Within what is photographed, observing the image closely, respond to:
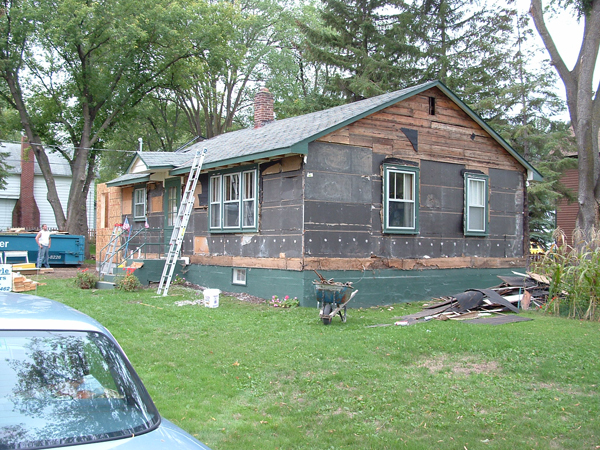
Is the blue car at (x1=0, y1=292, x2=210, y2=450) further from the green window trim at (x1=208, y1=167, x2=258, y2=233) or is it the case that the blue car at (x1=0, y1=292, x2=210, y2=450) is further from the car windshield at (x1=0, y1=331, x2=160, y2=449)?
the green window trim at (x1=208, y1=167, x2=258, y2=233)

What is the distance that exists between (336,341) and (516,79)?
25629 millimetres

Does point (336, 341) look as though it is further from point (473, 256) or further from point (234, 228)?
point (473, 256)

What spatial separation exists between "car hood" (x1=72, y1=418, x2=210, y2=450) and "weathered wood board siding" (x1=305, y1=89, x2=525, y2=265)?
31.4 feet

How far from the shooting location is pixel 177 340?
880 cm

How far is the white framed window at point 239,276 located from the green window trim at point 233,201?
1.06 meters

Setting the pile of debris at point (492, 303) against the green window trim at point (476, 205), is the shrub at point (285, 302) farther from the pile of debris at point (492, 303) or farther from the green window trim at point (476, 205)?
the green window trim at point (476, 205)

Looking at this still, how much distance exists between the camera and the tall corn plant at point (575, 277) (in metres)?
10.5


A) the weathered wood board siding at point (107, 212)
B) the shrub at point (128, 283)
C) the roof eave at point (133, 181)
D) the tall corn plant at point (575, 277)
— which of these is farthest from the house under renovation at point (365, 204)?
the weathered wood board siding at point (107, 212)

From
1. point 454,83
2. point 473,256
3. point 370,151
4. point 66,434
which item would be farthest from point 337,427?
point 454,83

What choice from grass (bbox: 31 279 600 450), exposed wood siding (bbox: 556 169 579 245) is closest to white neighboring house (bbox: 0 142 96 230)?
exposed wood siding (bbox: 556 169 579 245)

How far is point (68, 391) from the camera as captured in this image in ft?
10.0

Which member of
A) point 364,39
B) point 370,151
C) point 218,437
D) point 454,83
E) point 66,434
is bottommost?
point 218,437

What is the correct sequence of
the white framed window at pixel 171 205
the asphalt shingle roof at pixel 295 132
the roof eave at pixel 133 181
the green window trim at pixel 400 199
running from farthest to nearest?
the roof eave at pixel 133 181
the white framed window at pixel 171 205
the green window trim at pixel 400 199
the asphalt shingle roof at pixel 295 132

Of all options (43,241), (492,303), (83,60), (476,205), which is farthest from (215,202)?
(83,60)
